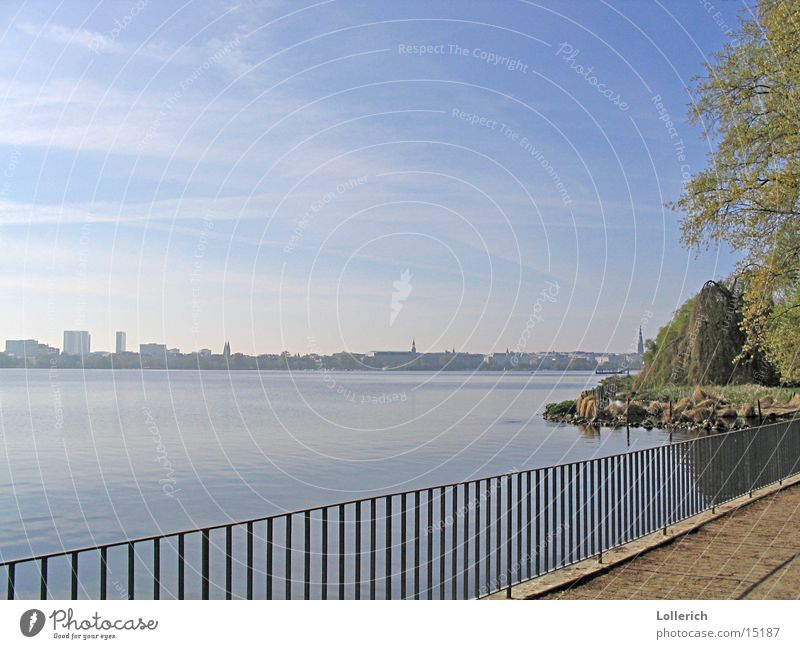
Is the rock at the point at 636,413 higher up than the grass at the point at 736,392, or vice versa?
the grass at the point at 736,392

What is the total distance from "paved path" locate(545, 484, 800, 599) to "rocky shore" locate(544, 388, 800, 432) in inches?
1390

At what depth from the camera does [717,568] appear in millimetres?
7215

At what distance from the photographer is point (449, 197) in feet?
59.3

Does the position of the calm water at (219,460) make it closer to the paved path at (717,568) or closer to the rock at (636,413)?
the rock at (636,413)

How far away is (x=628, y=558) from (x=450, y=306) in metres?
17.0

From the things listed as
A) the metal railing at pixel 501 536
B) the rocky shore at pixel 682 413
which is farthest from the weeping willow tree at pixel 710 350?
the metal railing at pixel 501 536

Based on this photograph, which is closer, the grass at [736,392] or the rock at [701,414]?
the grass at [736,392]

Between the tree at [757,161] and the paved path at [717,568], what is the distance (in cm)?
613

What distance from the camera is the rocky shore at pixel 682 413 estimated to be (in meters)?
44.5

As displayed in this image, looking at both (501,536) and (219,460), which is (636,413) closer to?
(219,460)

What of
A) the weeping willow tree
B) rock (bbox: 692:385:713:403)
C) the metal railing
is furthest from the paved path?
rock (bbox: 692:385:713:403)

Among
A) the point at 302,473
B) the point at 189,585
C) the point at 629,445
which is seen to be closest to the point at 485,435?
the point at 629,445

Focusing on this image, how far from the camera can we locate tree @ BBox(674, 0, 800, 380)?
12.7m
